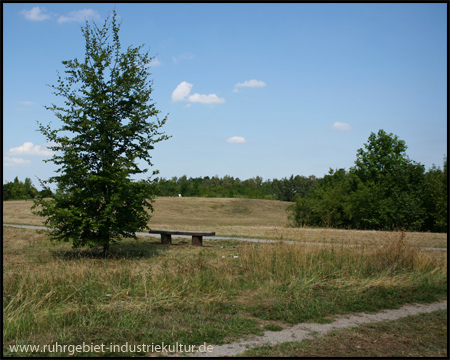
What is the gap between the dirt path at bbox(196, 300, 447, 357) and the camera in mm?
4793

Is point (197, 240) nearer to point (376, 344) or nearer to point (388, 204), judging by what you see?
point (376, 344)

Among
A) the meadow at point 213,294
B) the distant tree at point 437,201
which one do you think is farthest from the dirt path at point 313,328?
the distant tree at point 437,201

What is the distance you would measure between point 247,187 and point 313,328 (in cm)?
9764

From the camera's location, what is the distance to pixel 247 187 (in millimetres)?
103125

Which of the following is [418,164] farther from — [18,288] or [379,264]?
[18,288]

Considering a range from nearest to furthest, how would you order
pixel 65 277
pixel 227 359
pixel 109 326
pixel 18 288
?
pixel 227 359 < pixel 109 326 < pixel 18 288 < pixel 65 277

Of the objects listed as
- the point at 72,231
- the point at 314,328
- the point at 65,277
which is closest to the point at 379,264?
the point at 314,328

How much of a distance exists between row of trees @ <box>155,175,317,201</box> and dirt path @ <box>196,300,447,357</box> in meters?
65.9

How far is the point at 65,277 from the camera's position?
23.4ft

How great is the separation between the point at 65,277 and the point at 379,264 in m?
6.57

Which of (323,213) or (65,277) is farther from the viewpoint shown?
(323,213)

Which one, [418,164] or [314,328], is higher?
[418,164]

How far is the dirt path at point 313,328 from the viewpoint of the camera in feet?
15.7

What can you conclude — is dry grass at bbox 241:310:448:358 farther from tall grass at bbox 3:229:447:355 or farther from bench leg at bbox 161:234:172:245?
bench leg at bbox 161:234:172:245
